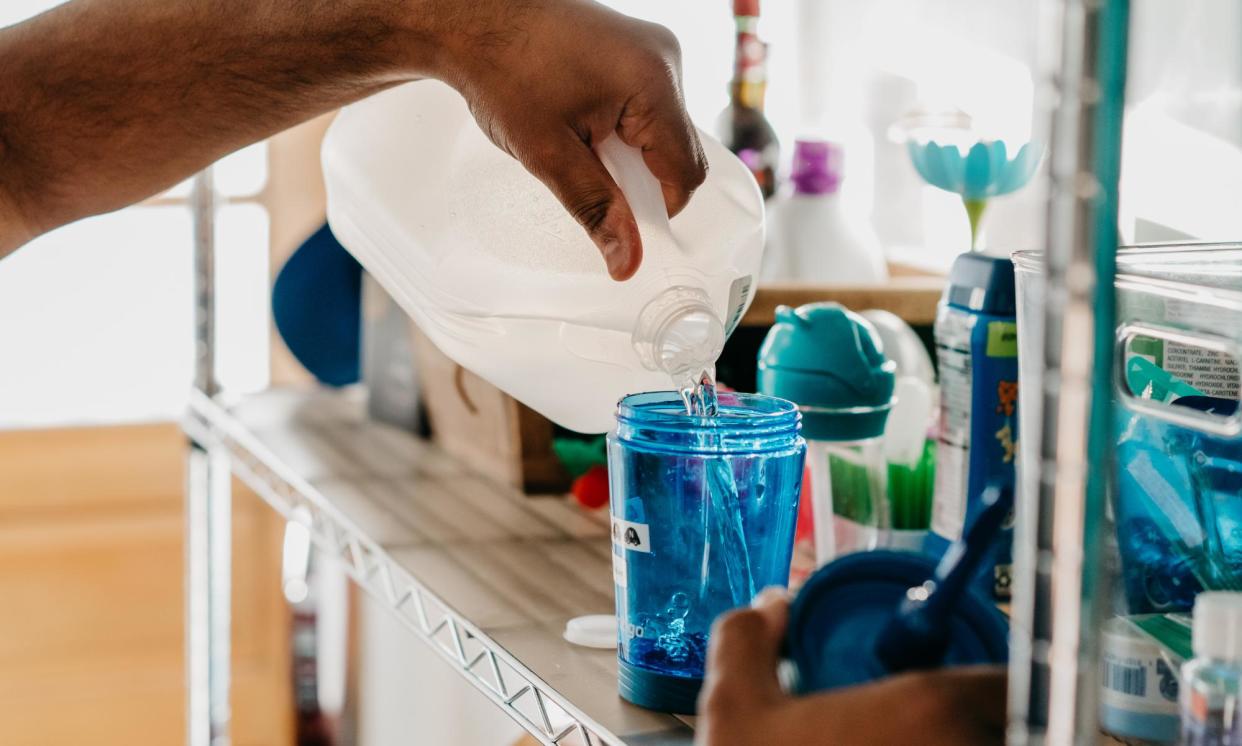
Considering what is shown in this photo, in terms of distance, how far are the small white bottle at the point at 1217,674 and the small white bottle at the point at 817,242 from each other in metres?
0.80

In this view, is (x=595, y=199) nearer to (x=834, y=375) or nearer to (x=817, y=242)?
(x=834, y=375)

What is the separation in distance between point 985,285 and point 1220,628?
0.33 meters

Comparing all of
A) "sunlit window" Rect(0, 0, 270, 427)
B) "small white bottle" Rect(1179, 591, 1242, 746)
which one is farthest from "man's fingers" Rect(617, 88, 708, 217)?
"sunlit window" Rect(0, 0, 270, 427)

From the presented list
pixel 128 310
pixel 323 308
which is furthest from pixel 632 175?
pixel 128 310

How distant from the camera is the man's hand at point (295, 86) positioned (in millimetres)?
670

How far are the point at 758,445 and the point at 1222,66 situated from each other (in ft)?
1.89

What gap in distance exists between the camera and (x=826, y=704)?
454 mm

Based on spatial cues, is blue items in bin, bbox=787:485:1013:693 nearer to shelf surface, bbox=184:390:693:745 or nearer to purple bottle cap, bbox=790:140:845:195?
shelf surface, bbox=184:390:693:745

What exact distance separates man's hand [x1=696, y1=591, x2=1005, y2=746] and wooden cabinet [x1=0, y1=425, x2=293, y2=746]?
185 centimetres

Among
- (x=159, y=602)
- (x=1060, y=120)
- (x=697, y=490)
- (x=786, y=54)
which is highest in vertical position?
(x=786, y=54)

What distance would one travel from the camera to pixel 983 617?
18.1 inches

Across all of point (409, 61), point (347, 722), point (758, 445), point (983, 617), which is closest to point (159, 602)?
point (347, 722)

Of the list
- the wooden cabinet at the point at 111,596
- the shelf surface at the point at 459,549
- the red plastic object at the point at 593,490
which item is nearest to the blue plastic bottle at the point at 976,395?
the shelf surface at the point at 459,549

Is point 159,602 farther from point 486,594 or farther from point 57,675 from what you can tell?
point 486,594
